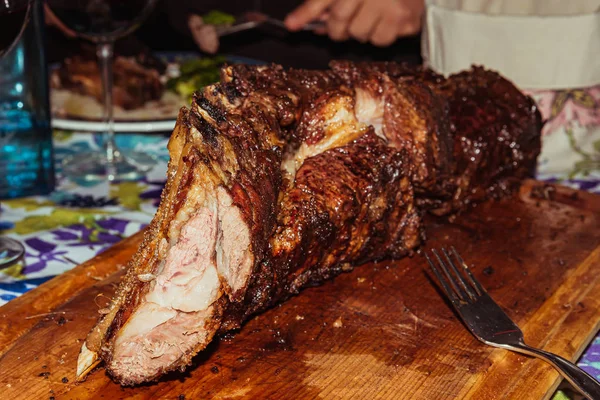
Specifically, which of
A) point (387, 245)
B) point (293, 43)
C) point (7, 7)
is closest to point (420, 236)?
point (387, 245)

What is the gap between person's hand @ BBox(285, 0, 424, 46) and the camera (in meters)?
4.21

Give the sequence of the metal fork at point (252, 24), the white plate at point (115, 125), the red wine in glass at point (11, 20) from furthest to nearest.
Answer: the metal fork at point (252, 24) < the white plate at point (115, 125) < the red wine in glass at point (11, 20)

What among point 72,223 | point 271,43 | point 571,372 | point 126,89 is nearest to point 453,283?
point 571,372

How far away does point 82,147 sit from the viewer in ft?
11.5

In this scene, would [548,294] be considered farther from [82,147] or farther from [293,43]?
[293,43]

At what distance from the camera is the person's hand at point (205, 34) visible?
4344mm

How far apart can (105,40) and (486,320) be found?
2.07 meters

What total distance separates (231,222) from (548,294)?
1.14 metres

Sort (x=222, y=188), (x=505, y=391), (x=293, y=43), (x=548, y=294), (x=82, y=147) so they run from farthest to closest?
(x=293, y=43)
(x=82, y=147)
(x=548, y=294)
(x=505, y=391)
(x=222, y=188)

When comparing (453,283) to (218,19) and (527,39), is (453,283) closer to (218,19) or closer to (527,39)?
(527,39)

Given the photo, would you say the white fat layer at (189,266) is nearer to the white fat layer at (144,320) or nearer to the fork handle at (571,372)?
the white fat layer at (144,320)

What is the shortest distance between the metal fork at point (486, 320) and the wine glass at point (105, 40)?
1.53 meters

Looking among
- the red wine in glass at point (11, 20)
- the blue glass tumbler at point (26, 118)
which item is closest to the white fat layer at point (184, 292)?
the red wine in glass at point (11, 20)

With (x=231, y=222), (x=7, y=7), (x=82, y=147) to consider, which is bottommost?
(x=82, y=147)
